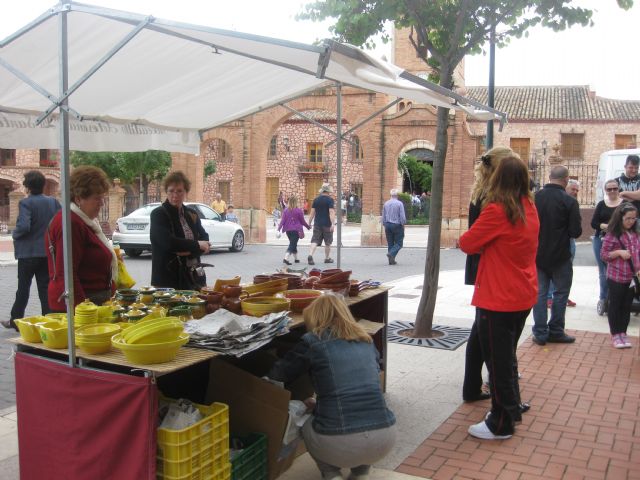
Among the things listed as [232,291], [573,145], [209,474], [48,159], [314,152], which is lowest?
[209,474]

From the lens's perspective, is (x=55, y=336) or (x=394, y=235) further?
(x=394, y=235)

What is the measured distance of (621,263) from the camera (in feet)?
22.0

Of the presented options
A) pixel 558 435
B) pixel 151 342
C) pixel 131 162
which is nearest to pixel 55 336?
pixel 151 342

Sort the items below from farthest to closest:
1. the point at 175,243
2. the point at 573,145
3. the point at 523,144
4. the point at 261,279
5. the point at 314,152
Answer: the point at 314,152 < the point at 523,144 < the point at 573,145 < the point at 175,243 < the point at 261,279

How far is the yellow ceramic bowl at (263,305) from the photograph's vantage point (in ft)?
12.8

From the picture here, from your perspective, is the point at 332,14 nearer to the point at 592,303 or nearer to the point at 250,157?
the point at 592,303

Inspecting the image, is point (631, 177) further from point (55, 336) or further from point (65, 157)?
point (55, 336)

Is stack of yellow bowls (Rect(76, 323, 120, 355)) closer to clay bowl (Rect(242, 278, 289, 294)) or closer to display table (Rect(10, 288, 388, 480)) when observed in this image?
display table (Rect(10, 288, 388, 480))

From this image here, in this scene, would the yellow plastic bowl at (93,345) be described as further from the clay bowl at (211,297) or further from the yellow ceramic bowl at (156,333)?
the clay bowl at (211,297)

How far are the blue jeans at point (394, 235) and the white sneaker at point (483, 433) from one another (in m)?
11.6

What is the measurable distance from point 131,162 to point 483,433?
24.7 m

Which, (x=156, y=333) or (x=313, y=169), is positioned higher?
(x=313, y=169)

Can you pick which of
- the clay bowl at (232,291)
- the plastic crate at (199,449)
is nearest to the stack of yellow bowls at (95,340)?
the plastic crate at (199,449)

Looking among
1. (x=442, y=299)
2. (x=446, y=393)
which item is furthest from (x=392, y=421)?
(x=442, y=299)
